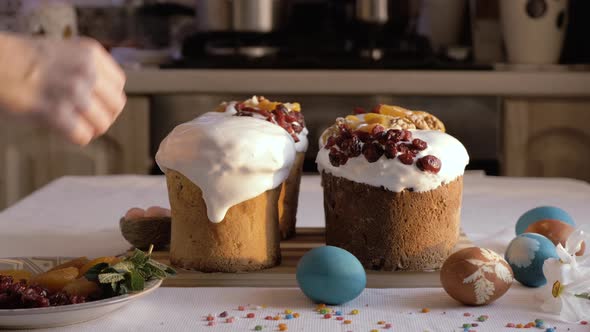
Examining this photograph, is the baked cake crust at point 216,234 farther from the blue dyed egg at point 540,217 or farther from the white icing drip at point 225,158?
the blue dyed egg at point 540,217

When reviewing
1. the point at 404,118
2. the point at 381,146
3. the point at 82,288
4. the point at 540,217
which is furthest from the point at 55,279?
the point at 540,217

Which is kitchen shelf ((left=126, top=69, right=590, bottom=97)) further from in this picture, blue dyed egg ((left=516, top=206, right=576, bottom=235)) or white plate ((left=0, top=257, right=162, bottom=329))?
white plate ((left=0, top=257, right=162, bottom=329))

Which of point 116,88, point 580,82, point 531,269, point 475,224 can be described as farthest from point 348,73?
point 116,88

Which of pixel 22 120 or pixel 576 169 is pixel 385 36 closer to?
pixel 576 169

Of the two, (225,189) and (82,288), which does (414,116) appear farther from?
(82,288)

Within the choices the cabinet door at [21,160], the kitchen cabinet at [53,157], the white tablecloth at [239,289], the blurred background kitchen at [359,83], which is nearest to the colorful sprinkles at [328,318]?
the white tablecloth at [239,289]

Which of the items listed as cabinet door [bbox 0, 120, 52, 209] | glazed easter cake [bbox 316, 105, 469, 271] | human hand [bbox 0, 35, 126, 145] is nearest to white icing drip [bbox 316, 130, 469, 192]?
glazed easter cake [bbox 316, 105, 469, 271]
